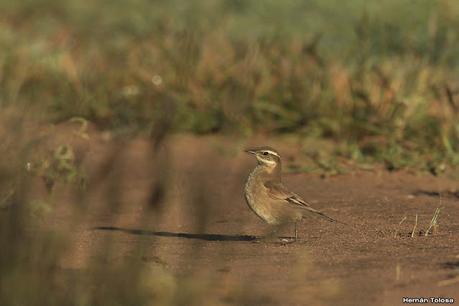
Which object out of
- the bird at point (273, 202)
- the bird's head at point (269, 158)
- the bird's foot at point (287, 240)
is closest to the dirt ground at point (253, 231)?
the bird's foot at point (287, 240)

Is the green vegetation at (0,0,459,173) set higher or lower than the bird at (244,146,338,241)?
higher

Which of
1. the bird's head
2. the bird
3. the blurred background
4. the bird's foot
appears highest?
the blurred background

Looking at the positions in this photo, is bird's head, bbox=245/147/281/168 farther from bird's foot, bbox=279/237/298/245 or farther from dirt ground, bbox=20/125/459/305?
bird's foot, bbox=279/237/298/245

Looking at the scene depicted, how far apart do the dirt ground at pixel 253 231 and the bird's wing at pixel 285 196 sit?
0.20 metres

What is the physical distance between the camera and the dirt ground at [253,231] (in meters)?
5.58

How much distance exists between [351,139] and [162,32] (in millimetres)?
3225

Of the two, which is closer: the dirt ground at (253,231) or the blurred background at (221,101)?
the dirt ground at (253,231)

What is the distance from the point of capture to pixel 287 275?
244 inches

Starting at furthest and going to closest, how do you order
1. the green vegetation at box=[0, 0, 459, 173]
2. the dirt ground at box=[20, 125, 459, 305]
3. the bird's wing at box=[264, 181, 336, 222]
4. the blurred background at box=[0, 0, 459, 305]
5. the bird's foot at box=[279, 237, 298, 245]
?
the green vegetation at box=[0, 0, 459, 173] < the blurred background at box=[0, 0, 459, 305] < the bird's wing at box=[264, 181, 336, 222] < the bird's foot at box=[279, 237, 298, 245] < the dirt ground at box=[20, 125, 459, 305]

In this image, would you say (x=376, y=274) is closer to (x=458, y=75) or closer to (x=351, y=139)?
(x=351, y=139)

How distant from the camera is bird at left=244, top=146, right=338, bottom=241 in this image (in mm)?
7523

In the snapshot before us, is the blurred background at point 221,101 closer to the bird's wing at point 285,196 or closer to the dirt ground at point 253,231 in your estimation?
the dirt ground at point 253,231

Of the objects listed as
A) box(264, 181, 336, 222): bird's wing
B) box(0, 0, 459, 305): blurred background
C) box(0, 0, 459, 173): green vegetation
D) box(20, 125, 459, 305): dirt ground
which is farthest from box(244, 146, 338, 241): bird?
box(0, 0, 459, 173): green vegetation

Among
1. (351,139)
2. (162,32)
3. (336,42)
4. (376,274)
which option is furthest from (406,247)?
(336,42)
